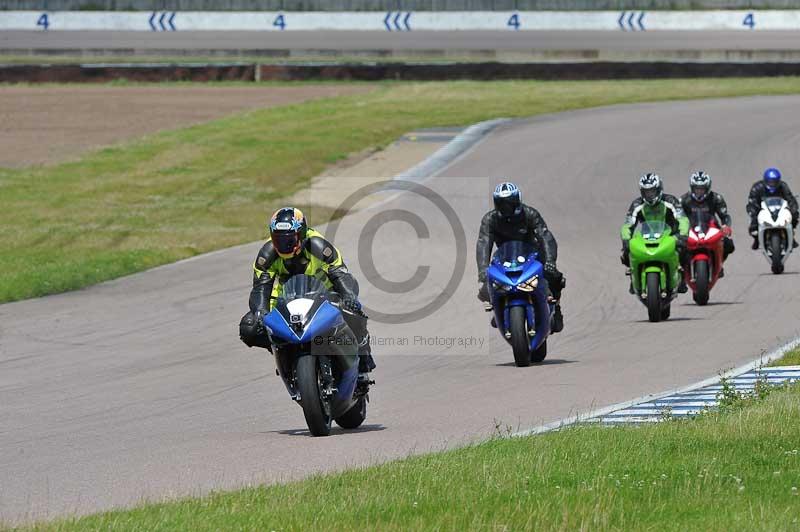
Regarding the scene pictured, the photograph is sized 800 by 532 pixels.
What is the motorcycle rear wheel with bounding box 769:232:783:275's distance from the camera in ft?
71.6

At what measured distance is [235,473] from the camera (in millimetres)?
8969

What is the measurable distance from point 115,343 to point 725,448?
925 cm

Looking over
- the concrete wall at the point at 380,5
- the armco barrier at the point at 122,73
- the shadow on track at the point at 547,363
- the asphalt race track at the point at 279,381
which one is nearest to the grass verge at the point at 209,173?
the asphalt race track at the point at 279,381

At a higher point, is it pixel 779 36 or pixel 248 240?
pixel 779 36

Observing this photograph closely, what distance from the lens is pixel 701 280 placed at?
62.9 ft

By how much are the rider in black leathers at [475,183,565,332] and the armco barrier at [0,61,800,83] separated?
36070mm

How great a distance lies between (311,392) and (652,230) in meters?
8.78

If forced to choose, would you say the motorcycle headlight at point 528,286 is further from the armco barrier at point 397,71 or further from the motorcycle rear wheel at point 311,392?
the armco barrier at point 397,71

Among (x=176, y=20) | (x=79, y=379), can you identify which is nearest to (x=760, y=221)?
(x=79, y=379)

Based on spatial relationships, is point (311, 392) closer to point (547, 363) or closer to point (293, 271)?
point (293, 271)

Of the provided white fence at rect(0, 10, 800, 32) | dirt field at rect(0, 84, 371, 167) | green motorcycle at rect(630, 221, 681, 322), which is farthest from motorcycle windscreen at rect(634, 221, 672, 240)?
white fence at rect(0, 10, 800, 32)

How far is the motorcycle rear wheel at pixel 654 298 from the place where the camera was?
17.5 meters

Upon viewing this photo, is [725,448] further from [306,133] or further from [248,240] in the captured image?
[306,133]

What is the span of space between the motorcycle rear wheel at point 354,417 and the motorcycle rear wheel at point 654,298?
7.06 metres
